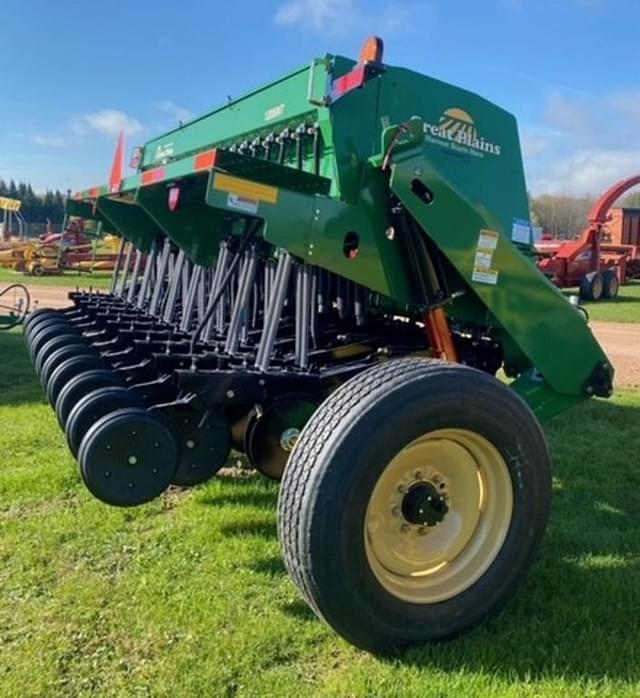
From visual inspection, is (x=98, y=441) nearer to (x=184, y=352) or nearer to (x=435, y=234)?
(x=184, y=352)

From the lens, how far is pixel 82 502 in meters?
4.27

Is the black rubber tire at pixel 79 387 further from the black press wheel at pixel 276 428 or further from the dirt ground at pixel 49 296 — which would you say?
the dirt ground at pixel 49 296

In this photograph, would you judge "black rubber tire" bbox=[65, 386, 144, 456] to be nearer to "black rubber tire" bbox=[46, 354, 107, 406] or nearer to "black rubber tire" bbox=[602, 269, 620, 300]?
"black rubber tire" bbox=[46, 354, 107, 406]

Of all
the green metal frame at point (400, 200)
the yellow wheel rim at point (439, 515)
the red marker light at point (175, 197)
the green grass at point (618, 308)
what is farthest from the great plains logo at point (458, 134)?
the green grass at point (618, 308)

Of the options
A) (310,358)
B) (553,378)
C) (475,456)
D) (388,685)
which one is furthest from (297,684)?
(553,378)

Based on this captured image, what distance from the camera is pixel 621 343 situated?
1157cm

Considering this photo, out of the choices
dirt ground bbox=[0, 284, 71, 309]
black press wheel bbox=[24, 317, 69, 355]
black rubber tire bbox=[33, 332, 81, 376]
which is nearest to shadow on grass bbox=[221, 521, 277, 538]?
black rubber tire bbox=[33, 332, 81, 376]

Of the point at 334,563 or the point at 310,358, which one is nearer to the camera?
the point at 334,563

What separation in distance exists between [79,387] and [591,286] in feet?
56.8

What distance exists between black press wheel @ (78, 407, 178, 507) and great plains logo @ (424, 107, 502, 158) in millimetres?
2126

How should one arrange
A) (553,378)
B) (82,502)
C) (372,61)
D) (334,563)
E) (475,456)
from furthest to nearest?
(82,502)
(553,378)
(372,61)
(475,456)
(334,563)

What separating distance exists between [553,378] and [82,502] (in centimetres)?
258

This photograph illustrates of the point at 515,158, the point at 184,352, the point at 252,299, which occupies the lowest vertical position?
the point at 184,352

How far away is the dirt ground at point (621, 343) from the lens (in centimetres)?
884
